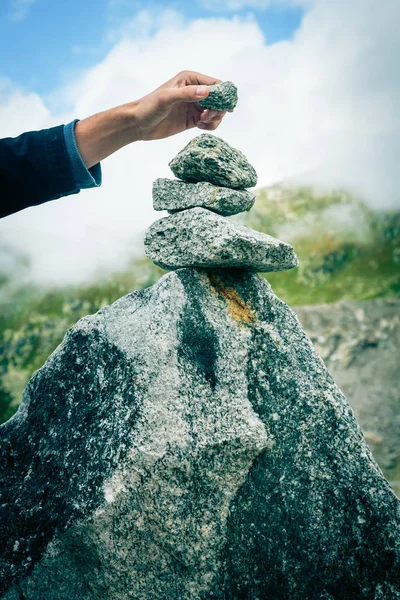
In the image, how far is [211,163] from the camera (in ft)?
26.8

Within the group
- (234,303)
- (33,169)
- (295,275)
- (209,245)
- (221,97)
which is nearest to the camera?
(33,169)

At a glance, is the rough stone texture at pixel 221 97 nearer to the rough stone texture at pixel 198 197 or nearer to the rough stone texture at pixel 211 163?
the rough stone texture at pixel 211 163

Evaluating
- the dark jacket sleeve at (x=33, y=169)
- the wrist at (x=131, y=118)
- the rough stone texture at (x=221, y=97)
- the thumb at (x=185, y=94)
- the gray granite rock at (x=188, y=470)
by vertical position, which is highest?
the rough stone texture at (x=221, y=97)

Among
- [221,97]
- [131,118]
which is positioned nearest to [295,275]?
[221,97]

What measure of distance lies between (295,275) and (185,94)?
3996 inches

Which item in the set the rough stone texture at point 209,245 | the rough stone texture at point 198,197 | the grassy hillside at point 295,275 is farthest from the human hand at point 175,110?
the grassy hillside at point 295,275

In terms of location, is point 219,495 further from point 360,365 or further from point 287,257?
point 360,365

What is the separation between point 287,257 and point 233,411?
9.82ft

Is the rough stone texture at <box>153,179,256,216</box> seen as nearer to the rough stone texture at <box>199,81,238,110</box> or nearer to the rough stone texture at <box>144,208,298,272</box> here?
the rough stone texture at <box>144,208,298,272</box>

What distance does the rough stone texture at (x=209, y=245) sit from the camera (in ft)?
24.8

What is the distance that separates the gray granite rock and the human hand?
8.44 ft

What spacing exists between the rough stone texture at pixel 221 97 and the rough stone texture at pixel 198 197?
1312 mm

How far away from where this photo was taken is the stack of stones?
7.63 metres

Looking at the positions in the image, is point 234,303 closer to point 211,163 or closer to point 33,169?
point 211,163
